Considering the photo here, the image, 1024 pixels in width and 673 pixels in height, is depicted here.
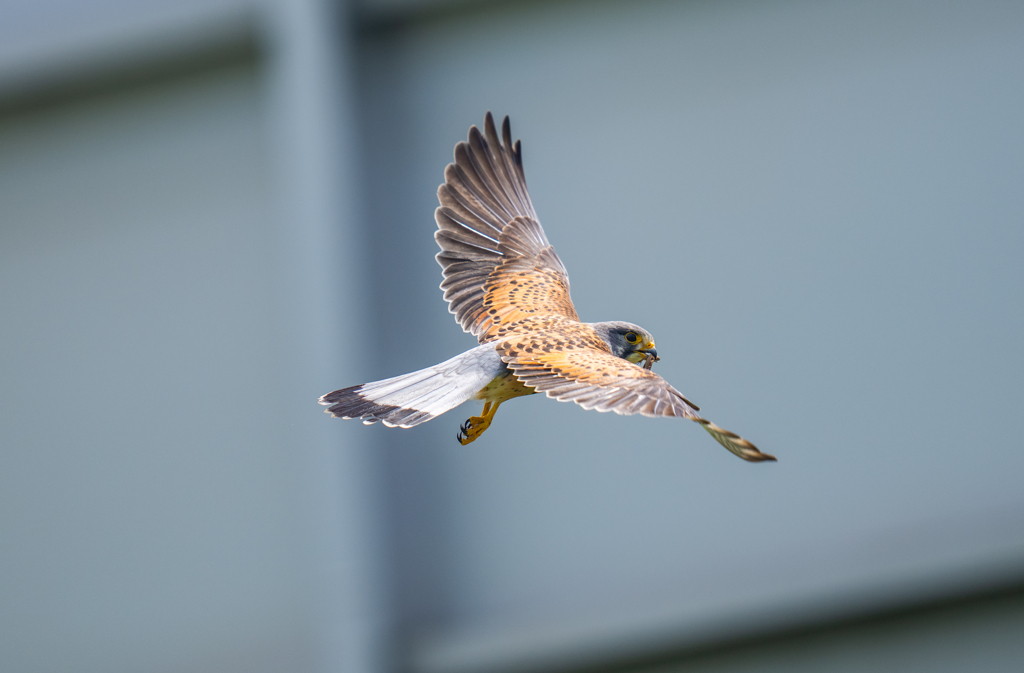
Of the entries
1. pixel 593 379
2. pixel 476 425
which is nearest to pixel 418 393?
pixel 476 425

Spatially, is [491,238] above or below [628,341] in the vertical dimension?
above

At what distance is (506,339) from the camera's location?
1.07 meters

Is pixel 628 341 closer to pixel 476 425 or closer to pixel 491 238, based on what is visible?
pixel 476 425

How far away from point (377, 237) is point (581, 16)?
108 cm

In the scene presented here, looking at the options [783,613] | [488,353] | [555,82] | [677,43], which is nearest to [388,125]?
[555,82]

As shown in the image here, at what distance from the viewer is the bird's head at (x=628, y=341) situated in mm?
1110

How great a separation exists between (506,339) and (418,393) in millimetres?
165

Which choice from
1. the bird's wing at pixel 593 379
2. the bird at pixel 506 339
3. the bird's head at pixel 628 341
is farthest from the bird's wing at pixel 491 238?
the bird's wing at pixel 593 379

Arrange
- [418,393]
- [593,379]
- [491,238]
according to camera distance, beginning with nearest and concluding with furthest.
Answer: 1. [593,379]
2. [418,393]
3. [491,238]

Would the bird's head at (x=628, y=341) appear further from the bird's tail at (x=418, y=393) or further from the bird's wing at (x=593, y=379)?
the bird's tail at (x=418, y=393)

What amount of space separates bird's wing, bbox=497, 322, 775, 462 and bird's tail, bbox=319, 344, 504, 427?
0.13 ft

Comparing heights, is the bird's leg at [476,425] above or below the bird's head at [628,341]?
below

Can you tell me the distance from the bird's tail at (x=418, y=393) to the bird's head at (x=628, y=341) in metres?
0.15

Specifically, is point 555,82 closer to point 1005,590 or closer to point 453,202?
point 453,202
